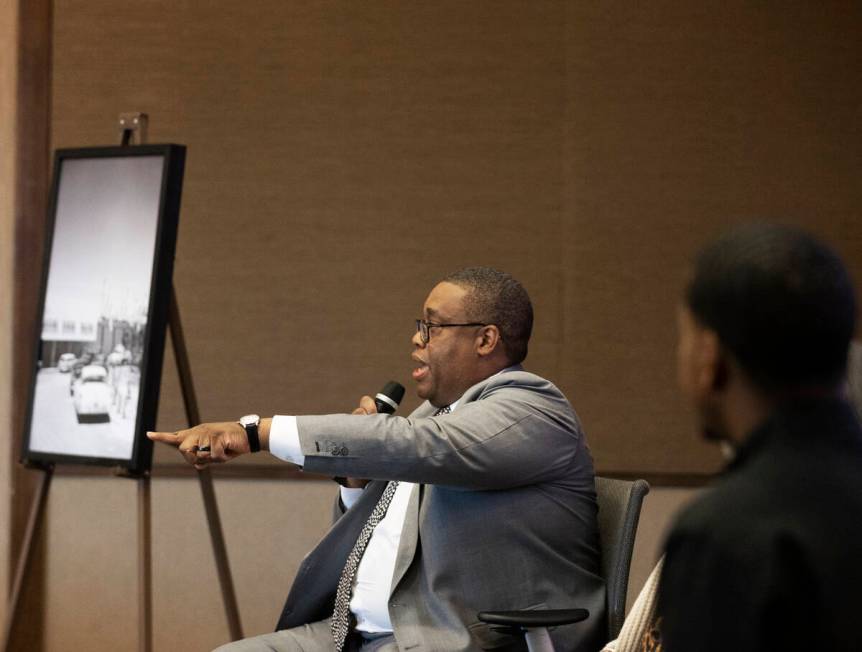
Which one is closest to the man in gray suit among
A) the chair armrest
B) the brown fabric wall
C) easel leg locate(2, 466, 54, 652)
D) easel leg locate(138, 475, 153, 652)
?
the chair armrest

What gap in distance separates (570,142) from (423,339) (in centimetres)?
169

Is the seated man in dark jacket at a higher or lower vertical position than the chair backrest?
higher

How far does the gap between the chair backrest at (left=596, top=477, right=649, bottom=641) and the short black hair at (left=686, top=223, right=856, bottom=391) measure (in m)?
1.43

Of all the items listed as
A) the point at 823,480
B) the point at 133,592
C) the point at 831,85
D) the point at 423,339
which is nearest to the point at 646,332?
the point at 831,85

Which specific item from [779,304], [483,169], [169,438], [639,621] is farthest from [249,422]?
[483,169]

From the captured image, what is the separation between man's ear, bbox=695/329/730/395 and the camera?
973 millimetres

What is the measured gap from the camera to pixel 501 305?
8.85 feet

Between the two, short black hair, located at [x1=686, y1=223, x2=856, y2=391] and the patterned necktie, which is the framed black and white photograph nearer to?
the patterned necktie

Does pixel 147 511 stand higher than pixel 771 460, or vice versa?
pixel 771 460

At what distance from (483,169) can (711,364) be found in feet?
10.7

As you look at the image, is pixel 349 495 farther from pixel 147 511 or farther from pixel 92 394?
pixel 92 394

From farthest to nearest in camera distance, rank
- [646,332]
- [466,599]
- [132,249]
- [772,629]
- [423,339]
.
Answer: [646,332] < [132,249] < [423,339] < [466,599] < [772,629]

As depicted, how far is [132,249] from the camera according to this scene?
11.5 ft

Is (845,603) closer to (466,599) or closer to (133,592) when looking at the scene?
(466,599)
